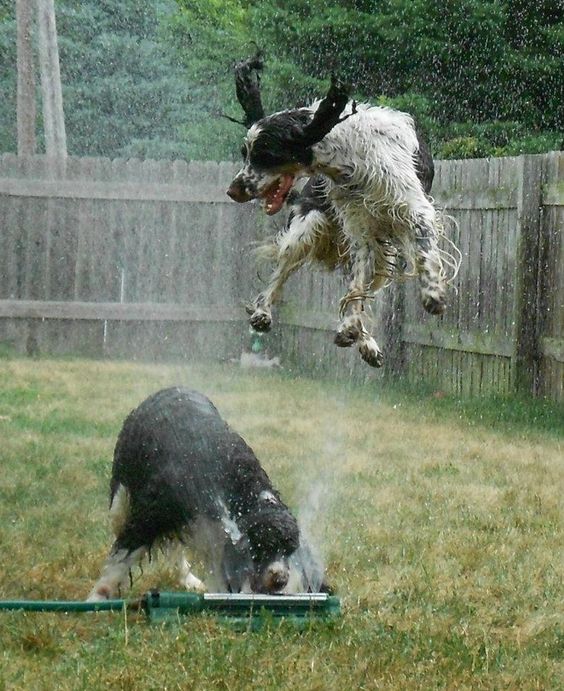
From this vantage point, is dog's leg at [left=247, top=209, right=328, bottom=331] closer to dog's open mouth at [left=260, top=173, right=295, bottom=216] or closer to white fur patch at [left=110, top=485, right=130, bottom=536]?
dog's open mouth at [left=260, top=173, right=295, bottom=216]

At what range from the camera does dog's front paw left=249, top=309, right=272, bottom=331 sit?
5.67 m

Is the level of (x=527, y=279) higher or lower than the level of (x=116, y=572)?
higher

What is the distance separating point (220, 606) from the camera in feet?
14.3

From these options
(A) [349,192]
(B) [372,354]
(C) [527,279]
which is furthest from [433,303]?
(C) [527,279]

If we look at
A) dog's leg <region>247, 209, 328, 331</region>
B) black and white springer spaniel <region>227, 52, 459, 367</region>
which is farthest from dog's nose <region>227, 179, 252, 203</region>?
dog's leg <region>247, 209, 328, 331</region>

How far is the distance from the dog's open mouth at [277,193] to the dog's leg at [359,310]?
50cm

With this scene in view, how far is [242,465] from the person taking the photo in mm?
4777

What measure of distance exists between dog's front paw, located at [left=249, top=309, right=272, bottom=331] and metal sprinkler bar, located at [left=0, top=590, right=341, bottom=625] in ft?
5.03

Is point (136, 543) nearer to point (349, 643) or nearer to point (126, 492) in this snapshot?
point (126, 492)

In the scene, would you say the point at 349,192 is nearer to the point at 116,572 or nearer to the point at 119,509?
the point at 119,509

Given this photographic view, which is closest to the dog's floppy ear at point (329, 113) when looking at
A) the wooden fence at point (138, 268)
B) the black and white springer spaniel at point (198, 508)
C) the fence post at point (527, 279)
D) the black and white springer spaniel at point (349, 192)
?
the black and white springer spaniel at point (349, 192)

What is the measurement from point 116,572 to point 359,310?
5.05 ft

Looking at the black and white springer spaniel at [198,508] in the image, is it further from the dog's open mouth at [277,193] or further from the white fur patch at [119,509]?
the dog's open mouth at [277,193]

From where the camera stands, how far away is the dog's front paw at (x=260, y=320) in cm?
567
